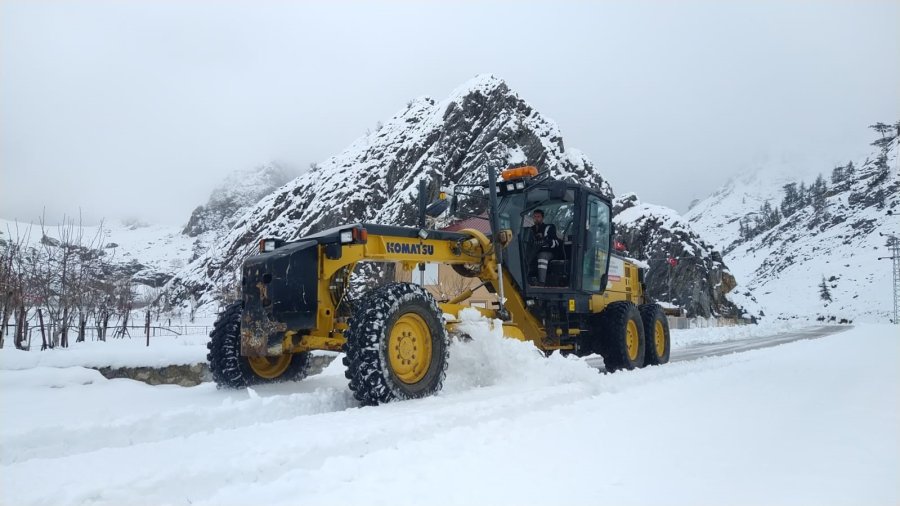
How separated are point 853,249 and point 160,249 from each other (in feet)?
454

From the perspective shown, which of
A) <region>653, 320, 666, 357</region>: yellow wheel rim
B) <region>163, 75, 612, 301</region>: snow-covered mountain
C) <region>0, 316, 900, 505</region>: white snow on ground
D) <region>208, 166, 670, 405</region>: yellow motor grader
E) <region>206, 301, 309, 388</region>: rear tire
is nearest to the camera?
<region>0, 316, 900, 505</region>: white snow on ground

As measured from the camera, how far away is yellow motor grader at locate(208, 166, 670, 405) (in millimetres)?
4973

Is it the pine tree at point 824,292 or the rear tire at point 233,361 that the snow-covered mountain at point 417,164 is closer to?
the rear tire at point 233,361

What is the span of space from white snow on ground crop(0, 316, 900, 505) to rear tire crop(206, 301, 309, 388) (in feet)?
0.68

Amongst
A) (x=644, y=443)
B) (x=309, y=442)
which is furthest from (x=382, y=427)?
(x=644, y=443)

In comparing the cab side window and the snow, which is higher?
the cab side window

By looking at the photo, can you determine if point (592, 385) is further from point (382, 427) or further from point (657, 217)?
point (657, 217)

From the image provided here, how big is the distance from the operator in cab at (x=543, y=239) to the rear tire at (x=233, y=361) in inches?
144

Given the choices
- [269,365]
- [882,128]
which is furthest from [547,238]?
[882,128]

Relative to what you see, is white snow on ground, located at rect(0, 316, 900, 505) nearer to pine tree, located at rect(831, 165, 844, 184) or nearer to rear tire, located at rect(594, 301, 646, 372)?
rear tire, located at rect(594, 301, 646, 372)

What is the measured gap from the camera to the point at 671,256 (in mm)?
41562

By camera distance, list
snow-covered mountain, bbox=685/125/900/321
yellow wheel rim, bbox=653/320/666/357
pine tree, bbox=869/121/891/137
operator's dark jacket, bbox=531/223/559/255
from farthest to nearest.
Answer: pine tree, bbox=869/121/891/137 → snow-covered mountain, bbox=685/125/900/321 → yellow wheel rim, bbox=653/320/666/357 → operator's dark jacket, bbox=531/223/559/255

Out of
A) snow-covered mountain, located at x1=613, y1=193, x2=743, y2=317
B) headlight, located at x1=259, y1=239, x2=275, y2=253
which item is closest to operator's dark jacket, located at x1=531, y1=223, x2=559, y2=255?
headlight, located at x1=259, y1=239, x2=275, y2=253

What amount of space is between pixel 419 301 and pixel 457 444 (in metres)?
1.98
